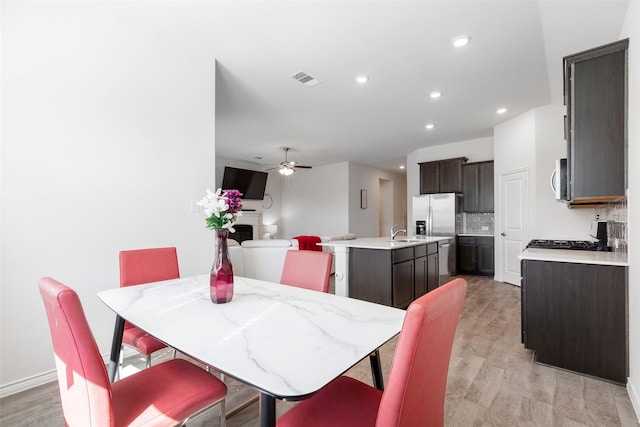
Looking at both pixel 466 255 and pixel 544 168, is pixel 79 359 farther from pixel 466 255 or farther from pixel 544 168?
pixel 466 255

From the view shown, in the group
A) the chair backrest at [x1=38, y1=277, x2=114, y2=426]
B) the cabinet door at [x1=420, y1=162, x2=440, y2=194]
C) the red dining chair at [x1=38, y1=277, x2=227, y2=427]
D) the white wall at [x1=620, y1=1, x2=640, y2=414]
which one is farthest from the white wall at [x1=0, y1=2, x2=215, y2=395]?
the cabinet door at [x1=420, y1=162, x2=440, y2=194]

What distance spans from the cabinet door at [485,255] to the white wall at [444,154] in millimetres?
1451

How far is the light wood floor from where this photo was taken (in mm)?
1727

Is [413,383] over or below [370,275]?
over

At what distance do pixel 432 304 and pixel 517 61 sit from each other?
11.9 feet

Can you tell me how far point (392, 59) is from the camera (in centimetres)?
319

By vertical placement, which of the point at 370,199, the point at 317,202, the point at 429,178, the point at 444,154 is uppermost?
the point at 444,154

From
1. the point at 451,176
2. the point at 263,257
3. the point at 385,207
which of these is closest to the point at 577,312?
the point at 263,257

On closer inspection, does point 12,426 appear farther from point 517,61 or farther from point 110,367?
point 517,61

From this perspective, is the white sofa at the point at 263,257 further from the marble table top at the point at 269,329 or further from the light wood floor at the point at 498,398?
the marble table top at the point at 269,329

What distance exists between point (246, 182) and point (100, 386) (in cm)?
747

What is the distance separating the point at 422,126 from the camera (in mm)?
5484

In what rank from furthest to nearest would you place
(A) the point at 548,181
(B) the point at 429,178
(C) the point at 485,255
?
1. (B) the point at 429,178
2. (C) the point at 485,255
3. (A) the point at 548,181

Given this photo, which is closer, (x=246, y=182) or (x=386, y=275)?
(x=386, y=275)
